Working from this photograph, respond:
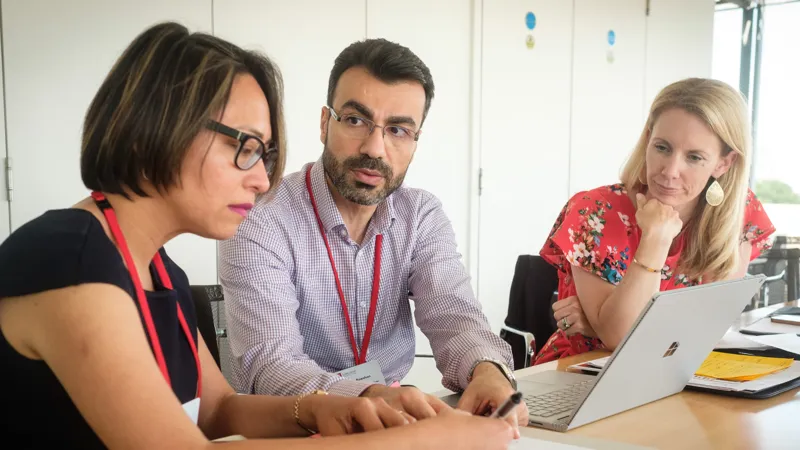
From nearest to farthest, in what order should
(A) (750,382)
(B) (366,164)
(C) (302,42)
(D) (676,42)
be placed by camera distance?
(A) (750,382), (B) (366,164), (C) (302,42), (D) (676,42)

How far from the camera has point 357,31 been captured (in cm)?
392

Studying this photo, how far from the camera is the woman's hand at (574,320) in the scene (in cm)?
205

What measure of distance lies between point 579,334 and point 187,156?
4.61ft

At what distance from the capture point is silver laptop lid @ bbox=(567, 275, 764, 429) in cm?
122

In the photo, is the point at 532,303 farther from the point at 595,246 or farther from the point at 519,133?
the point at 519,133

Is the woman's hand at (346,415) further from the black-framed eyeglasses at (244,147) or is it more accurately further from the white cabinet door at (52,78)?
the white cabinet door at (52,78)

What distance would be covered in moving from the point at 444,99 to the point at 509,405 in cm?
358

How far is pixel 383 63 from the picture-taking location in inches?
72.7

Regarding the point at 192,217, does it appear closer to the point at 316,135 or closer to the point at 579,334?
the point at 579,334

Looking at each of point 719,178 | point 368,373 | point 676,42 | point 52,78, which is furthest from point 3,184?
point 676,42

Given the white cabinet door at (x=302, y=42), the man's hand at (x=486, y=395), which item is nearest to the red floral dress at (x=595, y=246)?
the man's hand at (x=486, y=395)

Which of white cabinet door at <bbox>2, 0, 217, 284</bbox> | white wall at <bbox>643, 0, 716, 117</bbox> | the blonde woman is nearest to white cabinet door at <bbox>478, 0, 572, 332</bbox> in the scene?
white wall at <bbox>643, 0, 716, 117</bbox>

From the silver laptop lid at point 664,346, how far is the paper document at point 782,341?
1.43ft

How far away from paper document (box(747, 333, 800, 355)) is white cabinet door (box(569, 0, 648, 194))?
11.3 ft
